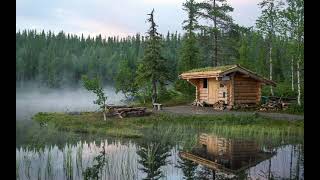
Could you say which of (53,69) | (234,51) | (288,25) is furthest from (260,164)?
(53,69)

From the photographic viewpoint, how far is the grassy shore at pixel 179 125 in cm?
1816

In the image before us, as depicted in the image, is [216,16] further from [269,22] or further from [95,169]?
[95,169]

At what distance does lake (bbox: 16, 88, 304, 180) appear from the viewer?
33.2 feet

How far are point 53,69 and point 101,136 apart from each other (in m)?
68.2

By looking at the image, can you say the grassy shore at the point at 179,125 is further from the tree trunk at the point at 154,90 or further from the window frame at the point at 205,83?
the tree trunk at the point at 154,90

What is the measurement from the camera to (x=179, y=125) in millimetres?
20188

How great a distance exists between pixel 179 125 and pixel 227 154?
726cm

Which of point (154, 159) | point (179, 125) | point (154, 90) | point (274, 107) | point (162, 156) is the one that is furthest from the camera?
point (154, 90)

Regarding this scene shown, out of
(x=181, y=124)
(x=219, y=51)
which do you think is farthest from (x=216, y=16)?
(x=181, y=124)

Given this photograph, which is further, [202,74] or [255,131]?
[202,74]

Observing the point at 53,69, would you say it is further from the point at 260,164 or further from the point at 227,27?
the point at 260,164

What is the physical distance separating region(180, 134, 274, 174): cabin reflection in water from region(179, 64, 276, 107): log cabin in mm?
11312

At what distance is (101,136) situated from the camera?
18859 millimetres

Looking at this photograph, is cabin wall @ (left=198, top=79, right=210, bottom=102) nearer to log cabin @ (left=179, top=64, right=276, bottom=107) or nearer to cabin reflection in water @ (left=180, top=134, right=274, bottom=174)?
log cabin @ (left=179, top=64, right=276, bottom=107)
